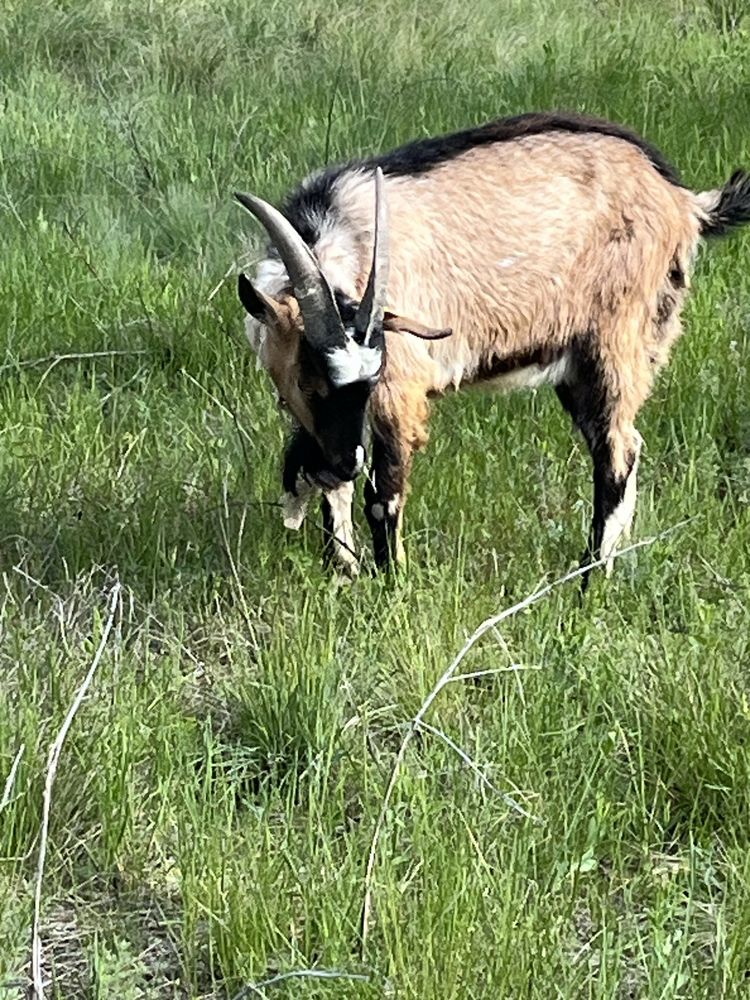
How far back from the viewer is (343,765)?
9.95 ft

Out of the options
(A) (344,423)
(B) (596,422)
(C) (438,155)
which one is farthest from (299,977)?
(C) (438,155)

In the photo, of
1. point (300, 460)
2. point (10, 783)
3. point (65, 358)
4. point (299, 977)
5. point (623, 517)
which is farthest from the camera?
point (65, 358)

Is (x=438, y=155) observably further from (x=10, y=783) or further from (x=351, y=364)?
(x=10, y=783)

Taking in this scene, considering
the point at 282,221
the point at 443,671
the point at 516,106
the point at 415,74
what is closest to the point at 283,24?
the point at 415,74

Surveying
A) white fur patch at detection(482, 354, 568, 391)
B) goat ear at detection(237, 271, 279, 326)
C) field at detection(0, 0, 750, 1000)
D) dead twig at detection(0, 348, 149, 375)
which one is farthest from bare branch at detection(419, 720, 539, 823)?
dead twig at detection(0, 348, 149, 375)

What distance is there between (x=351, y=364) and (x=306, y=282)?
25 centimetres

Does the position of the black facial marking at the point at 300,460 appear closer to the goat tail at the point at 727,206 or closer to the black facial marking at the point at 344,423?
the black facial marking at the point at 344,423

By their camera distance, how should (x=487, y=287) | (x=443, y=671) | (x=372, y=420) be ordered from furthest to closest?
(x=487, y=287), (x=372, y=420), (x=443, y=671)

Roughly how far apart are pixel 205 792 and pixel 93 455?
2.11m

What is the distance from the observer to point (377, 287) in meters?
3.70

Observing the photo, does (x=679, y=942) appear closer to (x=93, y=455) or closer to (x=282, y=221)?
(x=282, y=221)

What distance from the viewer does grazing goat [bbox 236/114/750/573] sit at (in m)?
4.20

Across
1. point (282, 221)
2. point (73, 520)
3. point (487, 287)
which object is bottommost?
point (73, 520)

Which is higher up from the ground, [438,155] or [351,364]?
[438,155]
